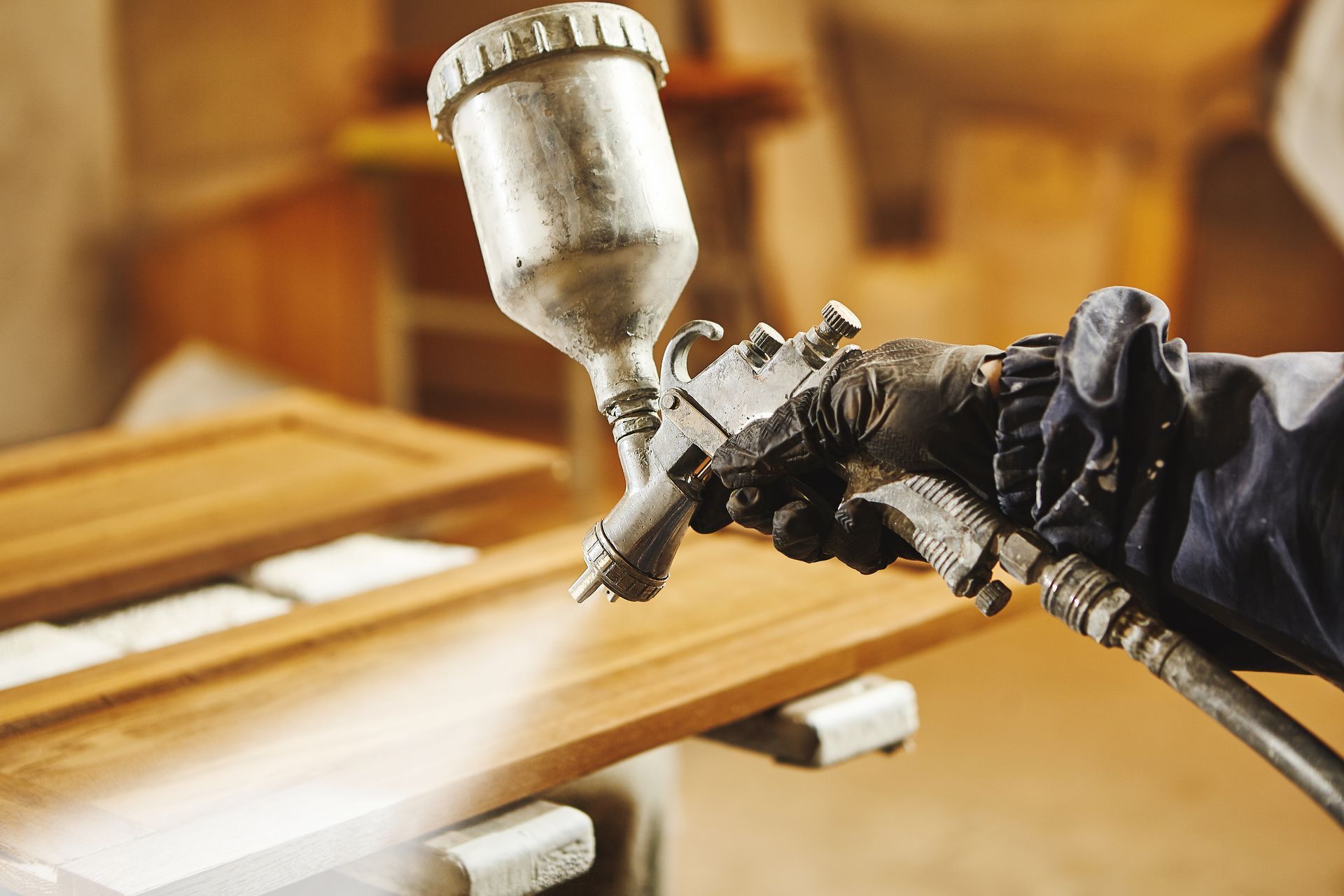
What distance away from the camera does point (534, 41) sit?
1.00 meters

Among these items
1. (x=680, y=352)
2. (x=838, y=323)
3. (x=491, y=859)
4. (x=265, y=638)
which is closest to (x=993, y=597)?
(x=838, y=323)

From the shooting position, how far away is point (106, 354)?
393 centimetres

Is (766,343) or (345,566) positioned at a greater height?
(766,343)

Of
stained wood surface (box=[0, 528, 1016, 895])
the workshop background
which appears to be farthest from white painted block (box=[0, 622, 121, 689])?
the workshop background

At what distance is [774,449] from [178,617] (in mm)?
1116

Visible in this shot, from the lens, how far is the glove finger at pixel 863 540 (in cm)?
90

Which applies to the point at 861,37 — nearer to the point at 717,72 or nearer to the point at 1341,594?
the point at 717,72

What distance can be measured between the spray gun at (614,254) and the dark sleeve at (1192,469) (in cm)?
12

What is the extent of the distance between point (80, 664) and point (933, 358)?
1081 millimetres

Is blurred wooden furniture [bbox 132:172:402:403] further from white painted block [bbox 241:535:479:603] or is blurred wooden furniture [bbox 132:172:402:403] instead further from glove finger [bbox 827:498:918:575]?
glove finger [bbox 827:498:918:575]

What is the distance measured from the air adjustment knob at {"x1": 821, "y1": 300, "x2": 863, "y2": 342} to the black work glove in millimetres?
20

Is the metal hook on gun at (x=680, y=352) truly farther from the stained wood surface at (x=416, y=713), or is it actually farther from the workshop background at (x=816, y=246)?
the workshop background at (x=816, y=246)

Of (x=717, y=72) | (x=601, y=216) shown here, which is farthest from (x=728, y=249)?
(x=601, y=216)

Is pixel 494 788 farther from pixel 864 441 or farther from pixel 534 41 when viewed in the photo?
pixel 534 41
